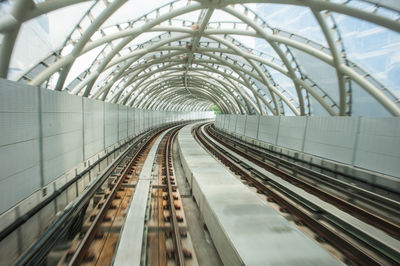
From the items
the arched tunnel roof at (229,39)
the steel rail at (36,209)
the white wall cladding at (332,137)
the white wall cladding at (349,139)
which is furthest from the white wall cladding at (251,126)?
the steel rail at (36,209)

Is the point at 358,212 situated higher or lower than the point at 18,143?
lower

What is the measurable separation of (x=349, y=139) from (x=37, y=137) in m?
12.9

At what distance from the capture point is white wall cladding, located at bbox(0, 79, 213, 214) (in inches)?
172

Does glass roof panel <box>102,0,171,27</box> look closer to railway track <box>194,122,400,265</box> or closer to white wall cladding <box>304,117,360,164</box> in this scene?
railway track <box>194,122,400,265</box>

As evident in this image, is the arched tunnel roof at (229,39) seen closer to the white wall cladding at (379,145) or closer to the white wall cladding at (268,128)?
the white wall cladding at (268,128)

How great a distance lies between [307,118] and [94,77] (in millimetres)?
14251

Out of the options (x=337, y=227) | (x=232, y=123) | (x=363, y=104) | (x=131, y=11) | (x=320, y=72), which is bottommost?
(x=337, y=227)

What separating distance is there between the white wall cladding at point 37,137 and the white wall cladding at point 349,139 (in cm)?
1271

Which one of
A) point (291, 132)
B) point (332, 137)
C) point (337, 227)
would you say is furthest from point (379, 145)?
point (291, 132)

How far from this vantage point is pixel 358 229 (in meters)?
5.03

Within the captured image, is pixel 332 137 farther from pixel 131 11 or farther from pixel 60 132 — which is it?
pixel 131 11

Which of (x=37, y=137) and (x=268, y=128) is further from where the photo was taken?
(x=268, y=128)

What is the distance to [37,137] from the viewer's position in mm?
5559

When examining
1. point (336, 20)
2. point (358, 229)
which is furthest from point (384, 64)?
point (358, 229)
